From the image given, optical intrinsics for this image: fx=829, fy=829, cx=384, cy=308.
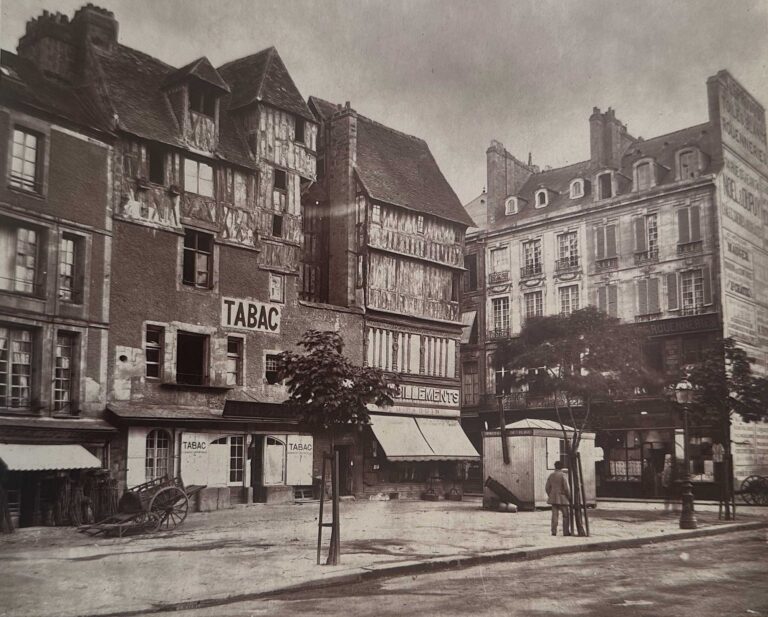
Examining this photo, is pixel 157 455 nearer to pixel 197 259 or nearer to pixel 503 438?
pixel 197 259

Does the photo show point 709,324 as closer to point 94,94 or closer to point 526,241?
point 526,241

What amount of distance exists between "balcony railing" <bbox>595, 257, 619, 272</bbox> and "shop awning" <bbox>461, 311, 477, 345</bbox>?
29.5 feet

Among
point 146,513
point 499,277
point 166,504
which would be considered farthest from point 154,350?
point 499,277

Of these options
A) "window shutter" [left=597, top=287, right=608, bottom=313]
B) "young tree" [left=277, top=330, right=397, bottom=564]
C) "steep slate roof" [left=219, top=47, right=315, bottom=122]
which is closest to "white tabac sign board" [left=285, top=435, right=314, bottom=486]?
"steep slate roof" [left=219, top=47, right=315, bottom=122]

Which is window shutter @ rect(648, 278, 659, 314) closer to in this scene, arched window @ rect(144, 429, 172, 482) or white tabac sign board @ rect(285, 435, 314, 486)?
arched window @ rect(144, 429, 172, 482)

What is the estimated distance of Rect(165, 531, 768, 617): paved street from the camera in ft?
22.9

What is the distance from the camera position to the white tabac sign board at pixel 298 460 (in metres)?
20.0

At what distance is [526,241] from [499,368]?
3.87 m

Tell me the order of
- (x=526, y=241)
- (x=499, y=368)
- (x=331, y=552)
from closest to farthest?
(x=331, y=552), (x=526, y=241), (x=499, y=368)

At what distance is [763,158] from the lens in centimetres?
1048

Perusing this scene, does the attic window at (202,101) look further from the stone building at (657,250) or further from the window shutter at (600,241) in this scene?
the window shutter at (600,241)

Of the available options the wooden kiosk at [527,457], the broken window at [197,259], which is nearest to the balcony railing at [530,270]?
the wooden kiosk at [527,457]

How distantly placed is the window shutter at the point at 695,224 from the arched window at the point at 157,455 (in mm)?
10918

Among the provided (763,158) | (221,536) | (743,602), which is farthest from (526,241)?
(743,602)
